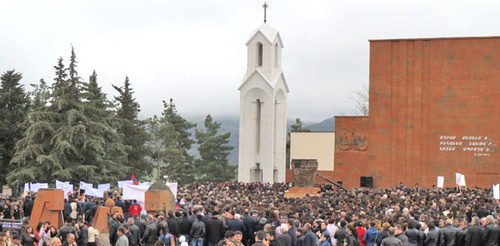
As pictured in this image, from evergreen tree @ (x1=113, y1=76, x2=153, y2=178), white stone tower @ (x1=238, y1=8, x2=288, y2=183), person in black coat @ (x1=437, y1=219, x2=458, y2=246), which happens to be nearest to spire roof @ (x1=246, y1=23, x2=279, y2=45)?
white stone tower @ (x1=238, y1=8, x2=288, y2=183)

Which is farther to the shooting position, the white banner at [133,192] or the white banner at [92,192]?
the white banner at [92,192]

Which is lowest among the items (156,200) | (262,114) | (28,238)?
(28,238)

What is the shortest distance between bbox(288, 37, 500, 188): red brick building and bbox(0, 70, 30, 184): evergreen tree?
2056 centimetres

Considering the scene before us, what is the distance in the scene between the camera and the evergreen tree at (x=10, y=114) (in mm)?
44938

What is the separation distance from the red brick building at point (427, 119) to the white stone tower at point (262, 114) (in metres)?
12.9

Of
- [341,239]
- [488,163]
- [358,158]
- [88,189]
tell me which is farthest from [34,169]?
[341,239]

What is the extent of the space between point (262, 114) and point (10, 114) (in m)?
19.8

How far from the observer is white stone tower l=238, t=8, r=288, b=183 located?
183 feet

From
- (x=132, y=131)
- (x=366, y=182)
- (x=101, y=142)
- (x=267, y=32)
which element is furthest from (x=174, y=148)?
(x=366, y=182)

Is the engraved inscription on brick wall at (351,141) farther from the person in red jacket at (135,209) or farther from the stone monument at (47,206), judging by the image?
the stone monument at (47,206)

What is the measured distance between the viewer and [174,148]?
6831 cm

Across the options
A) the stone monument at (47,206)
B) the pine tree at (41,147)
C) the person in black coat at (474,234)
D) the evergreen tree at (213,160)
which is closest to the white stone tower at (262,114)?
the pine tree at (41,147)

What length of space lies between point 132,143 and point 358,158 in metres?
21.7

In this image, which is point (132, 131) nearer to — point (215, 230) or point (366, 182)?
point (366, 182)
